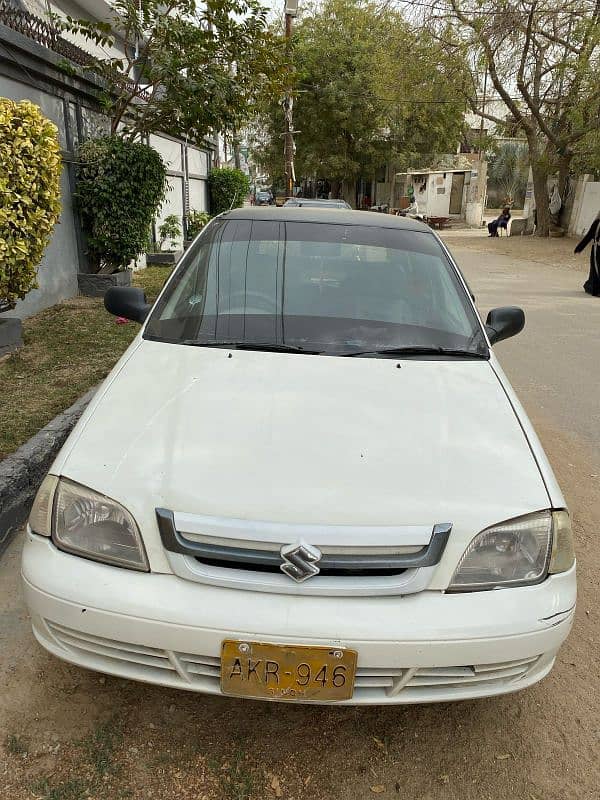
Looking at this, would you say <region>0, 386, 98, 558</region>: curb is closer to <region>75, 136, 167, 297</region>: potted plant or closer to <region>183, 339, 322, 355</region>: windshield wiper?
<region>183, 339, 322, 355</region>: windshield wiper

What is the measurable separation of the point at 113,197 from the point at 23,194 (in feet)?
10.7

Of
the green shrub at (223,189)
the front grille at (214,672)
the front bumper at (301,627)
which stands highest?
the green shrub at (223,189)

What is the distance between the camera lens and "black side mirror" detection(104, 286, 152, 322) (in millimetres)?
3188

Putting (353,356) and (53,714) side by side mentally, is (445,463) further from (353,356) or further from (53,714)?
(53,714)

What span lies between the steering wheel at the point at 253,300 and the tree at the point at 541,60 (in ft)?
55.5

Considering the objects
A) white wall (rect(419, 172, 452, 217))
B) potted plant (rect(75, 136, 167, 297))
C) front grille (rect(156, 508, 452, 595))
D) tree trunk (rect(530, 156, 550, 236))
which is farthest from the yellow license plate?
white wall (rect(419, 172, 452, 217))

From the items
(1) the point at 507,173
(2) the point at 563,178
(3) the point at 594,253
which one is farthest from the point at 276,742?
(1) the point at 507,173

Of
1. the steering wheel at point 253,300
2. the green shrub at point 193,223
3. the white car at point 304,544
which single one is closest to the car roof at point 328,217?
the steering wheel at point 253,300

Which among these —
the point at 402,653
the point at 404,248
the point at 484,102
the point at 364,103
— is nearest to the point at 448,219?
the point at 364,103

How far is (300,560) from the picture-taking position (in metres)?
1.70

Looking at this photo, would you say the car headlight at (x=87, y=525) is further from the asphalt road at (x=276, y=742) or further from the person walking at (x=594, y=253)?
the person walking at (x=594, y=253)

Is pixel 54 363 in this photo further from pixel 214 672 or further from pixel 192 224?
Answer: pixel 192 224

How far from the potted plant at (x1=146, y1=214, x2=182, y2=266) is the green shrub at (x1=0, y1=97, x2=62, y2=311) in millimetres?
6771

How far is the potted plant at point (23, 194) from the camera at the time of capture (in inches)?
189
